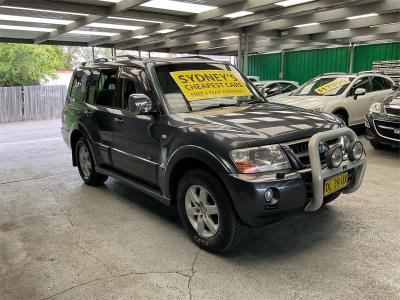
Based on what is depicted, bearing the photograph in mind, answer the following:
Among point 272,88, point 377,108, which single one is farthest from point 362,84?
point 272,88

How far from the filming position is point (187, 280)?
2.70 meters

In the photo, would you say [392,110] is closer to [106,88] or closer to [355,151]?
[355,151]

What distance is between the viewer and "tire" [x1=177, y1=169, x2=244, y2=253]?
9.32ft

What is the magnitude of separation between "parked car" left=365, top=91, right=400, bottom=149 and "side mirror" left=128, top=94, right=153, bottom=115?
15.0 ft

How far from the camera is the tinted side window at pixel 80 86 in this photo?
16.0ft

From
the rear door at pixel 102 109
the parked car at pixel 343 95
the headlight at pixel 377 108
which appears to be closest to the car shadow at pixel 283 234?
the rear door at pixel 102 109

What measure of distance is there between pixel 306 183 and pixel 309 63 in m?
15.6

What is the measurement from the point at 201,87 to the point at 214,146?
3.47 feet

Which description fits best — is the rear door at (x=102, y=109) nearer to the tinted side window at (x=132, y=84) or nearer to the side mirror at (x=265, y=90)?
the tinted side window at (x=132, y=84)

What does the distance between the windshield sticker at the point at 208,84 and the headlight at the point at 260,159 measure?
3.50 feet

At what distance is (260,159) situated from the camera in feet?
8.98

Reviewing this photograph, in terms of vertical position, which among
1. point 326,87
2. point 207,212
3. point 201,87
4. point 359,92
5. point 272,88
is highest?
point 272,88

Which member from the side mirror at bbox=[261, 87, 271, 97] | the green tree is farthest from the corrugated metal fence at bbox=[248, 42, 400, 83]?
the green tree

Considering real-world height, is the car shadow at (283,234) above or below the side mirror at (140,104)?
below
